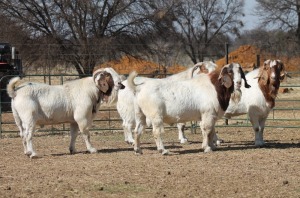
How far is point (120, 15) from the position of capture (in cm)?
2988

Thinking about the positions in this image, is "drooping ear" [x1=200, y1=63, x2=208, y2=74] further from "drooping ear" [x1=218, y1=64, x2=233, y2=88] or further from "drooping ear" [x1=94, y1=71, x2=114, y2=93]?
"drooping ear" [x1=94, y1=71, x2=114, y2=93]

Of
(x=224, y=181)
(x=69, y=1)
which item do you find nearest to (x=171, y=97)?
(x=224, y=181)

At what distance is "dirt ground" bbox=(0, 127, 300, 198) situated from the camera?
27.7 feet

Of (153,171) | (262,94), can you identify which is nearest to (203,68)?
(262,94)

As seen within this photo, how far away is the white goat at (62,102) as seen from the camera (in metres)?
11.9

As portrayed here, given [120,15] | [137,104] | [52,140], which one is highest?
[120,15]

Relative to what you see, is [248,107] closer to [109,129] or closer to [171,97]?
[171,97]

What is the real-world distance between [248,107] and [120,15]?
17356mm

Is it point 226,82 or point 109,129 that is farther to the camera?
point 109,129

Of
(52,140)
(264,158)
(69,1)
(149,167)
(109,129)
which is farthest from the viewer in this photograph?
(69,1)

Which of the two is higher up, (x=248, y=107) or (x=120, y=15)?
(x=120, y=15)

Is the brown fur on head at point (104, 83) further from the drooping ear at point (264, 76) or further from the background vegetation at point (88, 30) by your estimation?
the background vegetation at point (88, 30)

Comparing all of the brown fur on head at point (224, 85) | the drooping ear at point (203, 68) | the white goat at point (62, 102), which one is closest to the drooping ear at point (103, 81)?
the white goat at point (62, 102)

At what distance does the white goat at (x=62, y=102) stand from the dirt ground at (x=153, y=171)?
523mm
